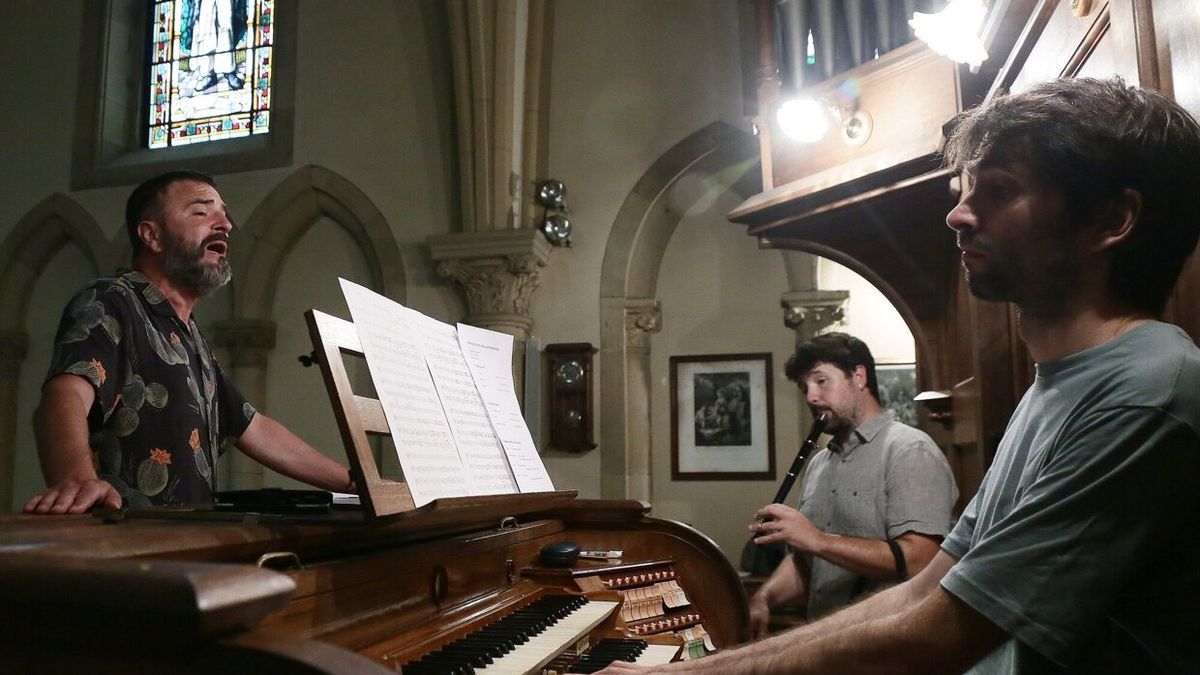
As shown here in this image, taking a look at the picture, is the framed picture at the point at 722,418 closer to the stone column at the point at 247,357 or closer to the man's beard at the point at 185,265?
the stone column at the point at 247,357

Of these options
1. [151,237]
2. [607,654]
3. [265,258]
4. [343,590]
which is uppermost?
[265,258]

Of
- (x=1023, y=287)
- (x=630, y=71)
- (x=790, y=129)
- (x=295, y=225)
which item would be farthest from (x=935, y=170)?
(x=295, y=225)

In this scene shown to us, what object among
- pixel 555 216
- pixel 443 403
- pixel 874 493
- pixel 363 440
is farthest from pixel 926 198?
pixel 555 216

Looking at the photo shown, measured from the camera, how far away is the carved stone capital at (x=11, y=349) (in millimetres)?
7641

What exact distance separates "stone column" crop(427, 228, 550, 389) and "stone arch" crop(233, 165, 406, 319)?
2.75 feet

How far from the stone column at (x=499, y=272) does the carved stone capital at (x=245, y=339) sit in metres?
1.76

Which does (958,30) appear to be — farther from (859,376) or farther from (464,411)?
(464,411)

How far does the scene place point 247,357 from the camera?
23.4 feet

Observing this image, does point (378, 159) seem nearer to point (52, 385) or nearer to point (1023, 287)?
point (52, 385)

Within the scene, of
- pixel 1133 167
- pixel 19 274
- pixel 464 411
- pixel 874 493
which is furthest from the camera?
pixel 19 274

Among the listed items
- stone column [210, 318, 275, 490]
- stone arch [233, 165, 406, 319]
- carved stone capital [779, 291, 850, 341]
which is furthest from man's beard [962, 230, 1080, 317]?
stone column [210, 318, 275, 490]

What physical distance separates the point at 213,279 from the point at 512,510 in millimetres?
1358

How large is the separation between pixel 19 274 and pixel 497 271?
437 cm

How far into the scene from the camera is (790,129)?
144 inches
